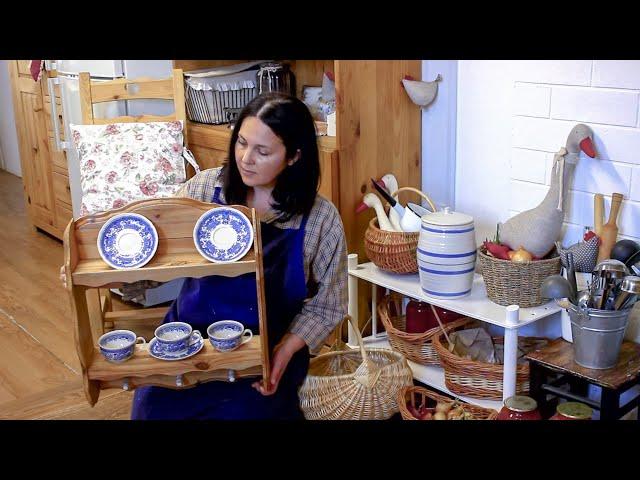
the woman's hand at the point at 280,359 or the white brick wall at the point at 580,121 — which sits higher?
the white brick wall at the point at 580,121

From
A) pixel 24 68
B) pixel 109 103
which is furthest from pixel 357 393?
pixel 24 68

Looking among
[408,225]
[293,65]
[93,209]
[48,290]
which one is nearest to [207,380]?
[408,225]

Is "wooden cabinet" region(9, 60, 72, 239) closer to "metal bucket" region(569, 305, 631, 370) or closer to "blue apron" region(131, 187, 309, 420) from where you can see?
"blue apron" region(131, 187, 309, 420)

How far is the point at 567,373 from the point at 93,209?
1.81 m

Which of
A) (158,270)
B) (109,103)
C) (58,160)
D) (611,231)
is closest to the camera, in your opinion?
(158,270)

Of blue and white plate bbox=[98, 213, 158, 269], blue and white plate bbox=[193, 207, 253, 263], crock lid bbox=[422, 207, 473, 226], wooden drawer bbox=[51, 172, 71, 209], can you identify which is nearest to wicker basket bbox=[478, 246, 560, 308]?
crock lid bbox=[422, 207, 473, 226]

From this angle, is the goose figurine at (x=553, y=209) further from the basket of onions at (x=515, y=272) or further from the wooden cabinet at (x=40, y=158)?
the wooden cabinet at (x=40, y=158)

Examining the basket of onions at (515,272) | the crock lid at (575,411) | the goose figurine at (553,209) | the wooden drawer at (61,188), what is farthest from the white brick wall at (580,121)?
the wooden drawer at (61,188)

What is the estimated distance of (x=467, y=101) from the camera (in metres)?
2.38

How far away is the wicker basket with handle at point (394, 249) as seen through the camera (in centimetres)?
221

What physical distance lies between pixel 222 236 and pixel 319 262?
0.30 m

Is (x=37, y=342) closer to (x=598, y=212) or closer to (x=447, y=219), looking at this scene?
(x=447, y=219)

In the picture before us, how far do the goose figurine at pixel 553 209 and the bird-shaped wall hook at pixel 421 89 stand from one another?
1.94ft

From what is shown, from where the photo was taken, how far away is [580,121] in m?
1.99
